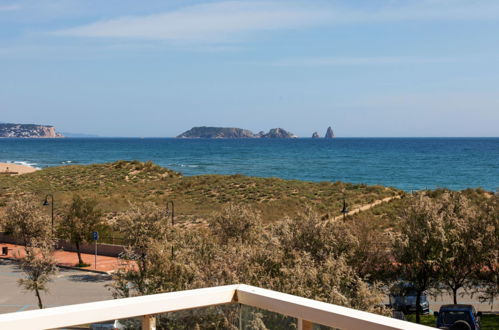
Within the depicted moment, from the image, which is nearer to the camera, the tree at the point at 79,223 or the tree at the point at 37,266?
the tree at the point at 37,266

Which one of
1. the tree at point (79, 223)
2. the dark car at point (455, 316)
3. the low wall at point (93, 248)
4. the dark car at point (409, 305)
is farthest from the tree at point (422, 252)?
the tree at point (79, 223)

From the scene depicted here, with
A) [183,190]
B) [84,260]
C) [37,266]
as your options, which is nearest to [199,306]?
[37,266]

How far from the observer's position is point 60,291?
28.8 m

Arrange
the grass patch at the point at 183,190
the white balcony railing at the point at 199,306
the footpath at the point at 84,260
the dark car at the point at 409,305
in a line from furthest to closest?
the grass patch at the point at 183,190
the footpath at the point at 84,260
the dark car at the point at 409,305
the white balcony railing at the point at 199,306

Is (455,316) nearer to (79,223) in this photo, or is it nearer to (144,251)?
(144,251)

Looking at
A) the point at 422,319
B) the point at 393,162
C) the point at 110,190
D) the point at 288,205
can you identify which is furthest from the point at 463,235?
the point at 393,162

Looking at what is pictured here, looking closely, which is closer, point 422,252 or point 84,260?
point 422,252

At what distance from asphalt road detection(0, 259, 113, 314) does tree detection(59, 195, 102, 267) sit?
2720 millimetres

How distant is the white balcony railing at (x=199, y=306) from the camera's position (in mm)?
2848

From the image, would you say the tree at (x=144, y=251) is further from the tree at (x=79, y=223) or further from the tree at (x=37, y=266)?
the tree at (x=79, y=223)

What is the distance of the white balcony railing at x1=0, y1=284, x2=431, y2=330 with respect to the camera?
285cm

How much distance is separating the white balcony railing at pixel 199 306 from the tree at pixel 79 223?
34270mm

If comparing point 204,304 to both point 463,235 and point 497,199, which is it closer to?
point 463,235

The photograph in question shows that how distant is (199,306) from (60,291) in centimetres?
2789
